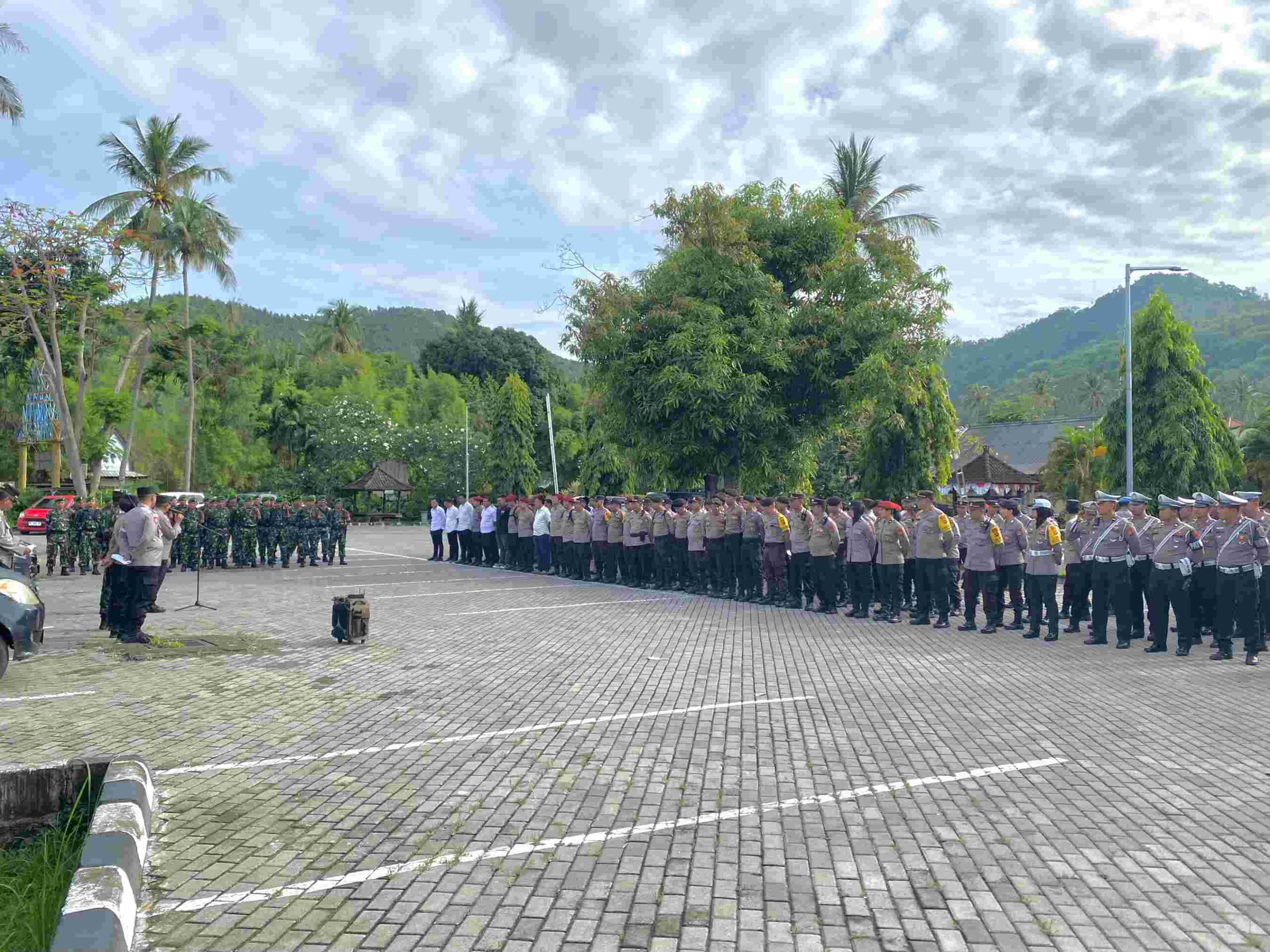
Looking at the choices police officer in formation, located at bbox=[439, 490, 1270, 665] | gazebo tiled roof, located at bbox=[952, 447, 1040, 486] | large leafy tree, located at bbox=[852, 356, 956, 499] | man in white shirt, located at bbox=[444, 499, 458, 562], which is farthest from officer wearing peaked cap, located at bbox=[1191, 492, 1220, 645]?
gazebo tiled roof, located at bbox=[952, 447, 1040, 486]

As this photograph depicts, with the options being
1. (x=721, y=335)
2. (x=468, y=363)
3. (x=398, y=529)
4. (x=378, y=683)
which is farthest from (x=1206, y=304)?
(x=378, y=683)

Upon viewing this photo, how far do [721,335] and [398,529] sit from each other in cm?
3187

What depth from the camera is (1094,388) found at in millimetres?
105875

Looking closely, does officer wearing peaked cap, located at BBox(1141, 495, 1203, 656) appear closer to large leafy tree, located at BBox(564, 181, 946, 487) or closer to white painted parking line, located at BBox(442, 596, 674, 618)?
white painted parking line, located at BBox(442, 596, 674, 618)

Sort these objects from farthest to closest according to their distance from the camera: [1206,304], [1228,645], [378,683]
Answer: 1. [1206,304]
2. [1228,645]
3. [378,683]

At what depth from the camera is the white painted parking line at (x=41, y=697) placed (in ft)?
26.0

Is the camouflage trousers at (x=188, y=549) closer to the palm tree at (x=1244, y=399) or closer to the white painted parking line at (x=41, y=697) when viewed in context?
the white painted parking line at (x=41, y=697)

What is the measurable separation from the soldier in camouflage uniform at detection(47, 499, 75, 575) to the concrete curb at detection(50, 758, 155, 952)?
17.3 metres

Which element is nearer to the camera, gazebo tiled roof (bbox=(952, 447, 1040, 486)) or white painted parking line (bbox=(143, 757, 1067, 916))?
white painted parking line (bbox=(143, 757, 1067, 916))

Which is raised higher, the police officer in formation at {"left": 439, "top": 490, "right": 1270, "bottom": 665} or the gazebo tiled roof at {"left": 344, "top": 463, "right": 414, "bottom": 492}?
the gazebo tiled roof at {"left": 344, "top": 463, "right": 414, "bottom": 492}

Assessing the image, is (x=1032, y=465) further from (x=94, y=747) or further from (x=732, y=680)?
(x=94, y=747)

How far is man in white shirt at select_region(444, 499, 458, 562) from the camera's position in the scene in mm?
24938

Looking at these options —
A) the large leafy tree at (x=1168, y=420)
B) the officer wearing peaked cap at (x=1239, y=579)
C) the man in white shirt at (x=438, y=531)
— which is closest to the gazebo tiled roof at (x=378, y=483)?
the man in white shirt at (x=438, y=531)

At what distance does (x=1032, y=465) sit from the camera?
6294 cm
